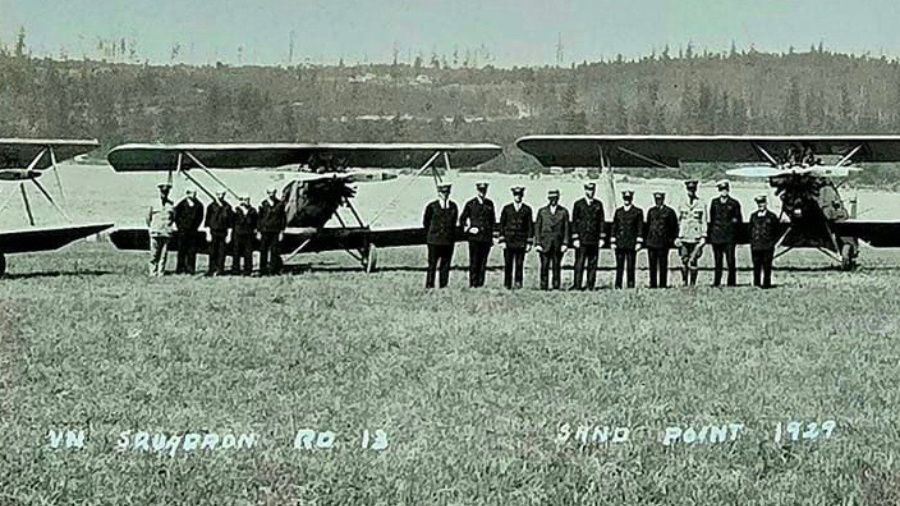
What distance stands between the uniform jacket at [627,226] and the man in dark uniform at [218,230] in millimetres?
5740

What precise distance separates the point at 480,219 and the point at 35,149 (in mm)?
6451

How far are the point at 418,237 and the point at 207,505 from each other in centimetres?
1552

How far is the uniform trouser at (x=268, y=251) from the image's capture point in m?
17.3

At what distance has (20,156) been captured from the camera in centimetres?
1755

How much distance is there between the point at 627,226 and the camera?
47.6 ft

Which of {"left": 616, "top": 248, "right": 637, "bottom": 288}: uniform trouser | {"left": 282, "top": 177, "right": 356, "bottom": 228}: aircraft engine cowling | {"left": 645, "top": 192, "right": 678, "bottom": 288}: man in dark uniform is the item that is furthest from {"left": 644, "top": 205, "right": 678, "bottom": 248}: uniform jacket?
{"left": 282, "top": 177, "right": 356, "bottom": 228}: aircraft engine cowling

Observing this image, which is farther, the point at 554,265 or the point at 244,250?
the point at 244,250

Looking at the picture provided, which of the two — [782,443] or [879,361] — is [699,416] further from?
[879,361]

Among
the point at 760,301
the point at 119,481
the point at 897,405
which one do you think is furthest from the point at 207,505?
the point at 760,301

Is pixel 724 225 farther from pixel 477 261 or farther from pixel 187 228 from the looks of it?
pixel 187 228

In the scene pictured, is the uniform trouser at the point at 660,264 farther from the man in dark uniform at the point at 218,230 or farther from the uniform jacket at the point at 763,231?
the man in dark uniform at the point at 218,230

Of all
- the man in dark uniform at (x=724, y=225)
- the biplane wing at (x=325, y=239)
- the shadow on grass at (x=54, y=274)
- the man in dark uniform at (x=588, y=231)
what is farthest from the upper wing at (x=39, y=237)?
the man in dark uniform at (x=724, y=225)

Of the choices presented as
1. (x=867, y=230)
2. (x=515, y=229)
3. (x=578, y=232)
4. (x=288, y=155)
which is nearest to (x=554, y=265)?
(x=578, y=232)

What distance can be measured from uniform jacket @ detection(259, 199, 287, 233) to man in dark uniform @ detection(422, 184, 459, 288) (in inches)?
134
